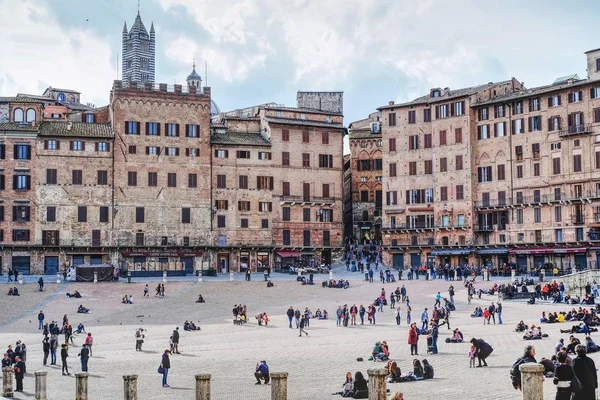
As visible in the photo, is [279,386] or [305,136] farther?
[305,136]

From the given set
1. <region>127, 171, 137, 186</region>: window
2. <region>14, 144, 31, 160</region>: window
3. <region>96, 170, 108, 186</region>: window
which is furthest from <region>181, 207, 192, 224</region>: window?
<region>14, 144, 31, 160</region>: window

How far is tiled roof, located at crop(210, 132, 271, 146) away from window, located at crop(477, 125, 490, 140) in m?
18.7

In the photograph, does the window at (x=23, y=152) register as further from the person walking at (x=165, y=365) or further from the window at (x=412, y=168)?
the person walking at (x=165, y=365)

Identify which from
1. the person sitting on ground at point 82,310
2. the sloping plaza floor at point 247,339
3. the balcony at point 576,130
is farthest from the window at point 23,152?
the balcony at point 576,130

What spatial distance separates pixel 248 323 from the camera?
49.3 meters

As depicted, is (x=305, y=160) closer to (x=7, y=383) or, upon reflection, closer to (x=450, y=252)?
(x=450, y=252)

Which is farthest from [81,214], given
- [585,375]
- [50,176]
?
[585,375]

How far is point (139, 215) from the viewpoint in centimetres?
7638

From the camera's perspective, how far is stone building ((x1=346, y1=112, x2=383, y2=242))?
9356 centimetres

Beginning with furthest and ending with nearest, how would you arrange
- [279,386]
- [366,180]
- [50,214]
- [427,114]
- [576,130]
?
[366,180] < [427,114] < [50,214] < [576,130] < [279,386]

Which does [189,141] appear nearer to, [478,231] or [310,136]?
[310,136]

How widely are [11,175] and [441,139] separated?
37229 mm

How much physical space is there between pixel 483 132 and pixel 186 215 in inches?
1067

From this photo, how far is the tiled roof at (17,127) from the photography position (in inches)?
2867
